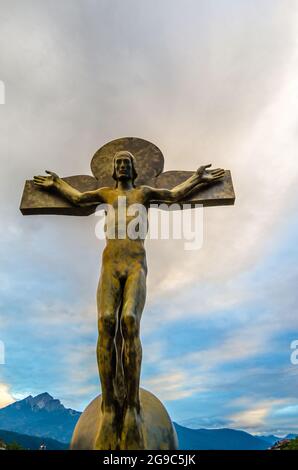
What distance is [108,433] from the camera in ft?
16.9

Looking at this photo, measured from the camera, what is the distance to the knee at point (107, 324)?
5500 millimetres

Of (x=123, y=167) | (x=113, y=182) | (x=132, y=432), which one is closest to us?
(x=132, y=432)

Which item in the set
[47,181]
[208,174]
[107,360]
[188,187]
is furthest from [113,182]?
Result: [107,360]

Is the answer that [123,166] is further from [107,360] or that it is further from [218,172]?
[107,360]

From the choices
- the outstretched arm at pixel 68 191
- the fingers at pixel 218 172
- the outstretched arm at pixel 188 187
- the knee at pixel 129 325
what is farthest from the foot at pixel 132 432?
the fingers at pixel 218 172

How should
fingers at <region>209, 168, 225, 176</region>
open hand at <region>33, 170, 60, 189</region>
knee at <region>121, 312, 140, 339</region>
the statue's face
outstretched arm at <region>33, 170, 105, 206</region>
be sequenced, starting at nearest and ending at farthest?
knee at <region>121, 312, 140, 339</region> < the statue's face < outstretched arm at <region>33, 170, 105, 206</region> < fingers at <region>209, 168, 225, 176</region> < open hand at <region>33, 170, 60, 189</region>

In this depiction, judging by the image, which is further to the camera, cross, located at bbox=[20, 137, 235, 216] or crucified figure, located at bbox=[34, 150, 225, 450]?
cross, located at bbox=[20, 137, 235, 216]

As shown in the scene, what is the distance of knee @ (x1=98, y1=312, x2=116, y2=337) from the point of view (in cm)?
550

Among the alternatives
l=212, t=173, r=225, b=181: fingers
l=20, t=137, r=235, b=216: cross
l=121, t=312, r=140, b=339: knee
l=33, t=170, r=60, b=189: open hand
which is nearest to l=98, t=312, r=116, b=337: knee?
l=121, t=312, r=140, b=339: knee

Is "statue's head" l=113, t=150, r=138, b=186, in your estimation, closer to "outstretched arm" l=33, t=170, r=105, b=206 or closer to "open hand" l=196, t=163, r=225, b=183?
"outstretched arm" l=33, t=170, r=105, b=206

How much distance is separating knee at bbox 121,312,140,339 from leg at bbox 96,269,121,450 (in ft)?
0.62

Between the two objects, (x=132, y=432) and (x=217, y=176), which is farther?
(x=217, y=176)

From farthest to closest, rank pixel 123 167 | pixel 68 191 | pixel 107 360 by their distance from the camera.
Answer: pixel 68 191 → pixel 123 167 → pixel 107 360

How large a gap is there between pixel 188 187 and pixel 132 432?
3.94 m
